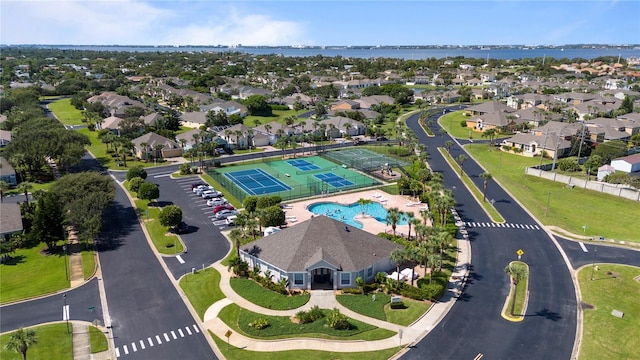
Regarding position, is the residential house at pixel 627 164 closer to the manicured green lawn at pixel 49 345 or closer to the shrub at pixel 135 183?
the shrub at pixel 135 183

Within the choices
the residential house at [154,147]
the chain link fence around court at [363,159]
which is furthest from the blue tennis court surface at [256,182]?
the residential house at [154,147]

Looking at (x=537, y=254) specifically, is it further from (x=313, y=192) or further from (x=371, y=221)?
(x=313, y=192)

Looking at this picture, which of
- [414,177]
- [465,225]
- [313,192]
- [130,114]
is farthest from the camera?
[130,114]

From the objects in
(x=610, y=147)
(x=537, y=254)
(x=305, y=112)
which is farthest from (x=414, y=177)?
(x=305, y=112)

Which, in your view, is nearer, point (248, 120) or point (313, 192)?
point (313, 192)

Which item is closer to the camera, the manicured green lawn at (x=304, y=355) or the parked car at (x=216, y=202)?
the manicured green lawn at (x=304, y=355)

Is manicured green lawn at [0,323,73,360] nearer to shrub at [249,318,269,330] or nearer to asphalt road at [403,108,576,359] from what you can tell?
shrub at [249,318,269,330]

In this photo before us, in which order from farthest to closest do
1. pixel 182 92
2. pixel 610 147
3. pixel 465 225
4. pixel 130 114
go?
pixel 182 92, pixel 130 114, pixel 610 147, pixel 465 225

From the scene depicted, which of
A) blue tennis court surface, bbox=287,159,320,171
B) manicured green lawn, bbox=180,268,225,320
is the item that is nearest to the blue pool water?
blue tennis court surface, bbox=287,159,320,171
